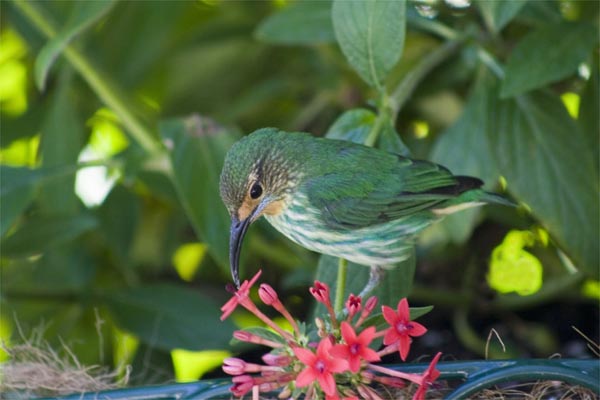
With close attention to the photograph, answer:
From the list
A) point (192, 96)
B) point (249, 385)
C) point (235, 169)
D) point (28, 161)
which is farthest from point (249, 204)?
point (28, 161)

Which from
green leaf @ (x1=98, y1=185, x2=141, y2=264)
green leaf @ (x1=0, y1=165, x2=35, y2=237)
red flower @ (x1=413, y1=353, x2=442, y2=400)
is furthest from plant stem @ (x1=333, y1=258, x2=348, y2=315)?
green leaf @ (x1=98, y1=185, x2=141, y2=264)

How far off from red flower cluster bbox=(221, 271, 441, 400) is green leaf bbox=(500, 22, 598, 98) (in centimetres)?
68

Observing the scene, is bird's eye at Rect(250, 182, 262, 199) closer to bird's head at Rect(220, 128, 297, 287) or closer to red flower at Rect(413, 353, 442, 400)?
bird's head at Rect(220, 128, 297, 287)

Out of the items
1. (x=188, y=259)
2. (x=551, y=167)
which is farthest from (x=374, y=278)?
(x=188, y=259)

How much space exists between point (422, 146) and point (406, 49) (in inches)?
9.9

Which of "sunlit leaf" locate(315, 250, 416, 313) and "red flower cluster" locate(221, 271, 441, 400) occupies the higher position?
"red flower cluster" locate(221, 271, 441, 400)

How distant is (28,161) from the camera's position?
301 centimetres

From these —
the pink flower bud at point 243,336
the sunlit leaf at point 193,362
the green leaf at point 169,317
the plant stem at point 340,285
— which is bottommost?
the sunlit leaf at point 193,362

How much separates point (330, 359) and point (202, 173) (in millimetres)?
899

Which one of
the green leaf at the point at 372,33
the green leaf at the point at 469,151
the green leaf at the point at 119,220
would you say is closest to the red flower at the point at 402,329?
the green leaf at the point at 372,33

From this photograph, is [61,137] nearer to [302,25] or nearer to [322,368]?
[302,25]

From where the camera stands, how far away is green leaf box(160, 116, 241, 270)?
1.92 m

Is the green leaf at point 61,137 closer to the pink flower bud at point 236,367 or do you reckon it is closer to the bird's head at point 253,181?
the bird's head at point 253,181

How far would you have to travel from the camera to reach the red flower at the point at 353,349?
1.13m
